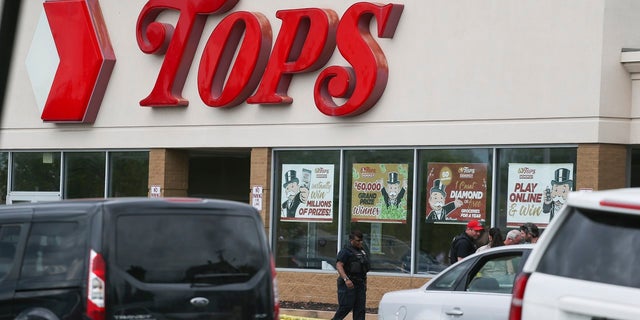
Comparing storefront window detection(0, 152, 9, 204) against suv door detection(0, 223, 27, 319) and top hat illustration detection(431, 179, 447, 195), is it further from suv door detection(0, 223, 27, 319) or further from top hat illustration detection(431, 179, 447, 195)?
suv door detection(0, 223, 27, 319)

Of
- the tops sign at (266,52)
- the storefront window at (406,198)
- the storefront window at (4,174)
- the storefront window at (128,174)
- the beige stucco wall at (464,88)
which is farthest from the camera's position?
the storefront window at (4,174)

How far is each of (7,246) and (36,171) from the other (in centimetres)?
1798

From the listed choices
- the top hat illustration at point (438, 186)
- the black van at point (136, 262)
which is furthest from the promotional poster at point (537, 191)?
the black van at point (136, 262)

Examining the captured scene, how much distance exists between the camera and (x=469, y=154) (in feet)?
68.4

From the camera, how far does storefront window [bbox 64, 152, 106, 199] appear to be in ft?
86.0

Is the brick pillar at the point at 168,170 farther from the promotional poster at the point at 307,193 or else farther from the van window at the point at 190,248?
the van window at the point at 190,248

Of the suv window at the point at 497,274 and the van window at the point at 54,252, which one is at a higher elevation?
the van window at the point at 54,252

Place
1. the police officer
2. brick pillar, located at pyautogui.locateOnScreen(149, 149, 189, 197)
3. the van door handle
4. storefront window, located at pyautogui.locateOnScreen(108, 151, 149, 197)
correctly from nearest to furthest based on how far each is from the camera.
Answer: the van door handle, the police officer, brick pillar, located at pyautogui.locateOnScreen(149, 149, 189, 197), storefront window, located at pyautogui.locateOnScreen(108, 151, 149, 197)

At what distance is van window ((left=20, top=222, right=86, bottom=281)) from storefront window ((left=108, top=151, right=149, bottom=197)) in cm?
1578

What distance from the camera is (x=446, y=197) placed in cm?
2106

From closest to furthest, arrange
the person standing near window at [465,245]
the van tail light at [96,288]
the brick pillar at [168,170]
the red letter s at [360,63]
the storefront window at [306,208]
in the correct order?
the van tail light at [96,288], the person standing near window at [465,245], the red letter s at [360,63], the storefront window at [306,208], the brick pillar at [168,170]

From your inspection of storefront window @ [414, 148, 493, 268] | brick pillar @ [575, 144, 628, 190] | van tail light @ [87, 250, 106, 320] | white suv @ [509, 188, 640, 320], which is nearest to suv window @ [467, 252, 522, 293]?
van tail light @ [87, 250, 106, 320]

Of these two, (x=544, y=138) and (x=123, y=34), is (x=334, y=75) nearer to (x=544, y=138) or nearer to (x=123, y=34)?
(x=544, y=138)

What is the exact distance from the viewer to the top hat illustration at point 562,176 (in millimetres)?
19517
